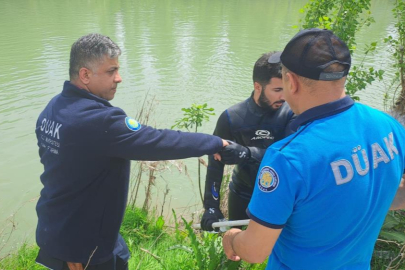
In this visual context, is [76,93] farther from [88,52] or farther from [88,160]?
[88,160]

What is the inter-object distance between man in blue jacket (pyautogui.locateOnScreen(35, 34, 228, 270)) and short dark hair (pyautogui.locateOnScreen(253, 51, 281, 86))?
595 millimetres

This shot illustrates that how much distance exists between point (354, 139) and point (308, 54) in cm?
38

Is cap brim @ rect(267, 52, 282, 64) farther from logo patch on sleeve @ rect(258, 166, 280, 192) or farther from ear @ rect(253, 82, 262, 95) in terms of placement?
logo patch on sleeve @ rect(258, 166, 280, 192)

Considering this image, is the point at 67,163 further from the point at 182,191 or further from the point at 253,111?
the point at 182,191

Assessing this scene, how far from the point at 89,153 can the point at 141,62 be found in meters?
10.4

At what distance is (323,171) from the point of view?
1305 mm

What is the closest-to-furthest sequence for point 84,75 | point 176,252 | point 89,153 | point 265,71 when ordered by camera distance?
point 89,153, point 84,75, point 265,71, point 176,252

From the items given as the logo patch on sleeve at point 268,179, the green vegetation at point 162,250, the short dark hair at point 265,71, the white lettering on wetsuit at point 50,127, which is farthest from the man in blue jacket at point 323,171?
the green vegetation at point 162,250

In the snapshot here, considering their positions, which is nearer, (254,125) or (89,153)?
(89,153)

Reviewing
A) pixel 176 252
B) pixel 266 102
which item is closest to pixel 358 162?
pixel 266 102

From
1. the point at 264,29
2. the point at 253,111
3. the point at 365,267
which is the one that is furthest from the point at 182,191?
the point at 264,29

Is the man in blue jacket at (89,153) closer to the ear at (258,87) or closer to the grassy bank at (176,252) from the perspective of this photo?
the ear at (258,87)

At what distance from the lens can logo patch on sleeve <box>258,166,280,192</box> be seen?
133 cm

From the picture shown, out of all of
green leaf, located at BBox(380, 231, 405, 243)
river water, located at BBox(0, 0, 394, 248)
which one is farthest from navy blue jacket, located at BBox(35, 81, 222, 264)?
river water, located at BBox(0, 0, 394, 248)
